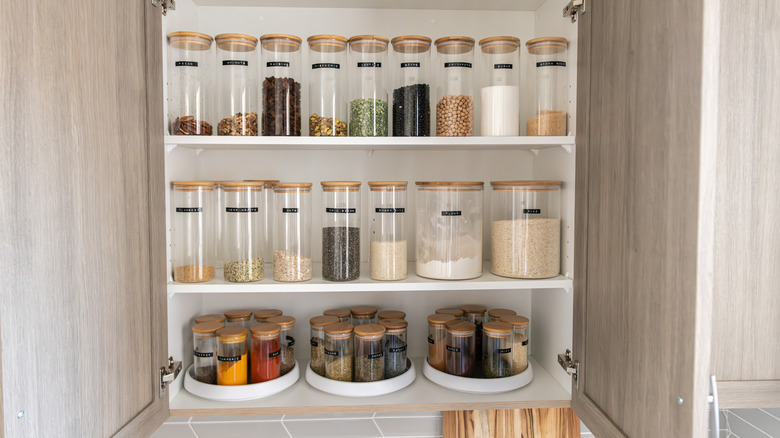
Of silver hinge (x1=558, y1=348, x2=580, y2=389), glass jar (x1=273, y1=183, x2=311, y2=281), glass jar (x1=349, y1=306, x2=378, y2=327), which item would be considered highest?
glass jar (x1=273, y1=183, x2=311, y2=281)

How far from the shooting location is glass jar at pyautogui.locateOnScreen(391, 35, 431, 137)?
1.46 m

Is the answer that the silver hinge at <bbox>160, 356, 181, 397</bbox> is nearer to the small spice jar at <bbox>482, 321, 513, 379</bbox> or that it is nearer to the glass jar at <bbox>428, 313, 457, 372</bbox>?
the glass jar at <bbox>428, 313, 457, 372</bbox>

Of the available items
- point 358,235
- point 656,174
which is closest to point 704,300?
point 656,174

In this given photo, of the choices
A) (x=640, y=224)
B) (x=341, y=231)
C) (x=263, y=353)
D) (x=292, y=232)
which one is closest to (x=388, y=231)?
(x=341, y=231)

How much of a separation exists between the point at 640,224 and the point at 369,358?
0.77 meters

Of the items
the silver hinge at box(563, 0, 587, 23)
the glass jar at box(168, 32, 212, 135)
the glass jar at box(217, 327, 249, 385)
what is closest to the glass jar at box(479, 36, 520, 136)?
the silver hinge at box(563, 0, 587, 23)

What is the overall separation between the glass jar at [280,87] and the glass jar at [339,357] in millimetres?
550

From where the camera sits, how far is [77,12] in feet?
3.12

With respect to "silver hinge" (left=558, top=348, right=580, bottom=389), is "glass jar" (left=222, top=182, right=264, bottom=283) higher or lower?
higher

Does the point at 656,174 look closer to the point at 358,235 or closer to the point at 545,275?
the point at 545,275

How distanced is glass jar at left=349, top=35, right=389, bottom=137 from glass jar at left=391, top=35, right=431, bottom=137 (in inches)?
1.4

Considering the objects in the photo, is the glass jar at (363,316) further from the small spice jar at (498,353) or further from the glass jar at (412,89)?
the glass jar at (412,89)

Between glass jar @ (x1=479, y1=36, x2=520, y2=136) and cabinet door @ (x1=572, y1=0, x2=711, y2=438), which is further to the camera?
glass jar @ (x1=479, y1=36, x2=520, y2=136)

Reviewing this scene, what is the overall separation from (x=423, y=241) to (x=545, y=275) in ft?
1.11
